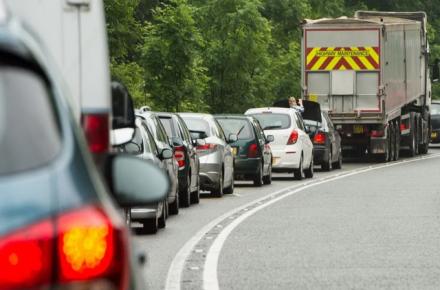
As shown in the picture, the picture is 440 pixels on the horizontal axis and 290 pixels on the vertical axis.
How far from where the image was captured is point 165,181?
4762 mm

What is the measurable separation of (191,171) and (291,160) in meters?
10.0

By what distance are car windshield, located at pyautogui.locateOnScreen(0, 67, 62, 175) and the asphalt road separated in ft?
26.1

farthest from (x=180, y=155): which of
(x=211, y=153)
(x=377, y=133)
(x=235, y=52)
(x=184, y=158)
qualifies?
(x=235, y=52)

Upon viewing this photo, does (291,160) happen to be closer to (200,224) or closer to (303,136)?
(303,136)

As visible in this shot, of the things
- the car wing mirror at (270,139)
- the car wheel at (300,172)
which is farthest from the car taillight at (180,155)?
the car wheel at (300,172)

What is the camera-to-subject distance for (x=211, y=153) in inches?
1006

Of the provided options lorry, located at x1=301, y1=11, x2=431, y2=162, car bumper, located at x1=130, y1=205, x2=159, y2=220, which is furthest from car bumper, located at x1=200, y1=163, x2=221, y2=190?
lorry, located at x1=301, y1=11, x2=431, y2=162

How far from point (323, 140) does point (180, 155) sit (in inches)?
601

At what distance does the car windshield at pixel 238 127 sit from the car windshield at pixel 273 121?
2992 millimetres

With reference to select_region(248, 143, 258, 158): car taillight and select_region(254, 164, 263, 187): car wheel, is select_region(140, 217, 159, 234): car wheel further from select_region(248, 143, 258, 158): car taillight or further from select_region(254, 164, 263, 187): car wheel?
select_region(254, 164, 263, 187): car wheel

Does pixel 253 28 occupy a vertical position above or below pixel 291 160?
above

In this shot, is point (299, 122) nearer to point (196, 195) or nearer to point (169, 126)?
point (196, 195)

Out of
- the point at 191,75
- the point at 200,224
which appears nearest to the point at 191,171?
the point at 200,224

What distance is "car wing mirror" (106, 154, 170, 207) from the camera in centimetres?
463
